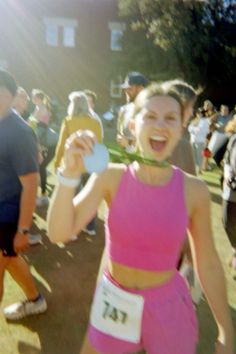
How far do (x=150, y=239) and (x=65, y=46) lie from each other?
26.3m

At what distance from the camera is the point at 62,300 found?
375 centimetres

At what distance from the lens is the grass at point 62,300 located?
10.3 feet

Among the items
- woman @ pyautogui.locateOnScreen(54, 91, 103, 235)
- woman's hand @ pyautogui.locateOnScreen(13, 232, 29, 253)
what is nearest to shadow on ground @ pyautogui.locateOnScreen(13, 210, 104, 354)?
woman's hand @ pyautogui.locateOnScreen(13, 232, 29, 253)

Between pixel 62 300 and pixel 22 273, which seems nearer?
pixel 22 273

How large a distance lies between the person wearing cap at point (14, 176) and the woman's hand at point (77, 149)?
50.2 inches

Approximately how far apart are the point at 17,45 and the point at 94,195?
84.8 feet

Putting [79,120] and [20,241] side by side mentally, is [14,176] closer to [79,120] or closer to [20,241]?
[20,241]

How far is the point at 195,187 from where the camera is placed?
5.79ft

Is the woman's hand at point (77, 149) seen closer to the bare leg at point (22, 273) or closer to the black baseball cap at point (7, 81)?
the black baseball cap at point (7, 81)

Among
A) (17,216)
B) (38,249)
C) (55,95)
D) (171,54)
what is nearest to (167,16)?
(171,54)

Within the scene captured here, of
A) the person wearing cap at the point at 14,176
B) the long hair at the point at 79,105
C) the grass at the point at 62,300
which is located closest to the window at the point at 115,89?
the grass at the point at 62,300

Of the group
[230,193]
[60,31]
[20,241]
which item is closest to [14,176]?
[20,241]

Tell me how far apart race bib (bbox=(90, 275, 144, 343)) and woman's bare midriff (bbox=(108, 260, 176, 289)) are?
0.13 ft

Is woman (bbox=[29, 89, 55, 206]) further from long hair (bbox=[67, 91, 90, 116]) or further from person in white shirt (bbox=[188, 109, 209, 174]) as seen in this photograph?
person in white shirt (bbox=[188, 109, 209, 174])
